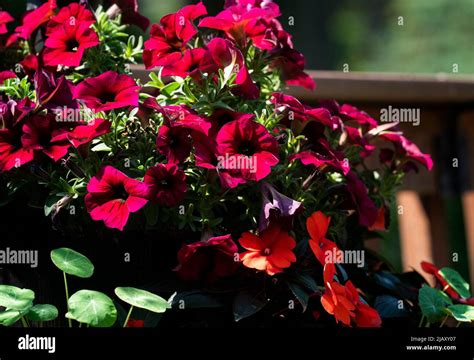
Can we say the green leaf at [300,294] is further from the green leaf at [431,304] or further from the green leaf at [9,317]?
the green leaf at [9,317]

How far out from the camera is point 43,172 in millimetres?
1153

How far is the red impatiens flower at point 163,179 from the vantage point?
3.51ft

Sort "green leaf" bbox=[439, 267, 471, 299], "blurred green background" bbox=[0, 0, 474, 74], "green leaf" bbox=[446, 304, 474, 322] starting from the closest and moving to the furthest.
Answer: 1. "green leaf" bbox=[446, 304, 474, 322]
2. "green leaf" bbox=[439, 267, 471, 299]
3. "blurred green background" bbox=[0, 0, 474, 74]

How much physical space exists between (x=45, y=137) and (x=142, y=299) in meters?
0.32

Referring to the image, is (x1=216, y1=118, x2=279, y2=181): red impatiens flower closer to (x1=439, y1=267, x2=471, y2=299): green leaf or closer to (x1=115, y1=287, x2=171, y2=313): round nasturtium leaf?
(x1=115, y1=287, x2=171, y2=313): round nasturtium leaf

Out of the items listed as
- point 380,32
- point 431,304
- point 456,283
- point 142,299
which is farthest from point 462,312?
point 380,32

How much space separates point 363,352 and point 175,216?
36cm

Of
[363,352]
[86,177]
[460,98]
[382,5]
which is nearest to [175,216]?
[86,177]

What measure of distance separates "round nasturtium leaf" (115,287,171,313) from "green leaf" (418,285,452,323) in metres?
0.45

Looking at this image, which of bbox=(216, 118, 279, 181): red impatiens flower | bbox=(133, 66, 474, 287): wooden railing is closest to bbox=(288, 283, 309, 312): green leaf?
bbox=(216, 118, 279, 181): red impatiens flower

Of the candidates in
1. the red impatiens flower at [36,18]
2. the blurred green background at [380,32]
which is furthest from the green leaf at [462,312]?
the blurred green background at [380,32]

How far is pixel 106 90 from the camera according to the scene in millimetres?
1149

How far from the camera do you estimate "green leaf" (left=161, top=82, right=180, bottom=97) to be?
126cm

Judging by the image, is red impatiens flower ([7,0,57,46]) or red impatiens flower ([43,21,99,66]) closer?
red impatiens flower ([43,21,99,66])
